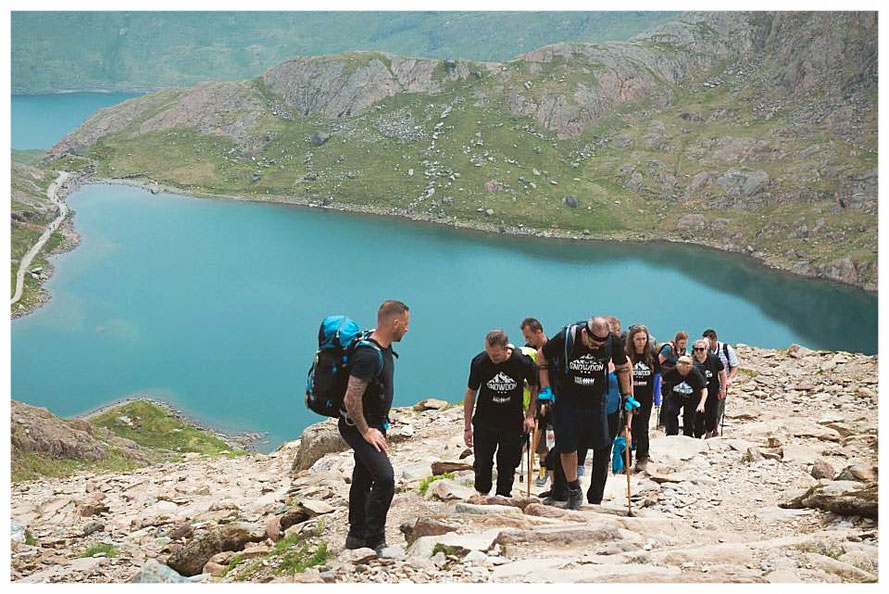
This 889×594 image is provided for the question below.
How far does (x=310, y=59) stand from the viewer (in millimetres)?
154375

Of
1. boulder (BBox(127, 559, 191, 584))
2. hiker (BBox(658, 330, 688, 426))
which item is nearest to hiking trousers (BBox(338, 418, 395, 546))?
boulder (BBox(127, 559, 191, 584))

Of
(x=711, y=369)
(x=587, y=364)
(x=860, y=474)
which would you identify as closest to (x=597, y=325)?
(x=587, y=364)

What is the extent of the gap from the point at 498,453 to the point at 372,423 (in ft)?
7.46

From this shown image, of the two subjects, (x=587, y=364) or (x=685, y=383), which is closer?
A: (x=587, y=364)

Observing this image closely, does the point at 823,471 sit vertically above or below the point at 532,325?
below

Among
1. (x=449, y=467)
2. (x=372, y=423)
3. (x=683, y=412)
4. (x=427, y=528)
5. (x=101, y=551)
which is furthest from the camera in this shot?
(x=683, y=412)

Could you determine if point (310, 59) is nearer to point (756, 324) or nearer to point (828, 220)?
point (828, 220)

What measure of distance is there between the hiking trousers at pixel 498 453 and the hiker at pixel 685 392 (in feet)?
15.5

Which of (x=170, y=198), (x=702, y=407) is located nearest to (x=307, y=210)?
(x=170, y=198)

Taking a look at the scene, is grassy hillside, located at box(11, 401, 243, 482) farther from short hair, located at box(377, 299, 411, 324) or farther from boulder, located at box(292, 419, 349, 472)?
short hair, located at box(377, 299, 411, 324)

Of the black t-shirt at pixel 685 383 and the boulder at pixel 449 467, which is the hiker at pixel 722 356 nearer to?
the black t-shirt at pixel 685 383

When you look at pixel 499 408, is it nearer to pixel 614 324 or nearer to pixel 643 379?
pixel 614 324

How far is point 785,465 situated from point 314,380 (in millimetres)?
7847

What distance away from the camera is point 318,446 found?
50.9ft
